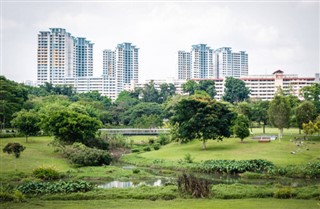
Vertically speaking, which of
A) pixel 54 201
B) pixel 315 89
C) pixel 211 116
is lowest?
pixel 54 201

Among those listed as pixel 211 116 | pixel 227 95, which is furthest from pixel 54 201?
pixel 227 95

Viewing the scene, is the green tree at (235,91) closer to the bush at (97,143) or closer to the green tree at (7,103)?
the green tree at (7,103)

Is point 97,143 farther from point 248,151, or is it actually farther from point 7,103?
point 7,103

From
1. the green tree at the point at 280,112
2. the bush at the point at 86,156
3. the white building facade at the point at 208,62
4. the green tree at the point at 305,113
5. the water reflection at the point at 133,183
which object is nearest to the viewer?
the water reflection at the point at 133,183

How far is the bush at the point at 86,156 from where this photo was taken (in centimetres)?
3525

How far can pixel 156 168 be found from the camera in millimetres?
35656

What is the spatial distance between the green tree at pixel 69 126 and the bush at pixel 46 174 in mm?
10893

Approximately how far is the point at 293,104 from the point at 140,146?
25292mm

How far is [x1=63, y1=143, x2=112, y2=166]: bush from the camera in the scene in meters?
35.2

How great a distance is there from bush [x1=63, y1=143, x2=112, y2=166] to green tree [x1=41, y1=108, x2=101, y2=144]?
4054mm

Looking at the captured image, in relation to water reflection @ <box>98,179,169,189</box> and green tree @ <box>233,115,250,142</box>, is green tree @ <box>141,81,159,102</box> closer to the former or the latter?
green tree @ <box>233,115,250,142</box>

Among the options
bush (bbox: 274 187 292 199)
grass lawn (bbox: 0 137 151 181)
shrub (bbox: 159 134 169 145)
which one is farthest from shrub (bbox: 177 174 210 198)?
shrub (bbox: 159 134 169 145)

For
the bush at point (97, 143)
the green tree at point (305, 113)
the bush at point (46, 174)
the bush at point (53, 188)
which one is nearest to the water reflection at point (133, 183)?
the bush at point (53, 188)

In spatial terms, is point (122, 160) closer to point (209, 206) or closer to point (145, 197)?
point (145, 197)
